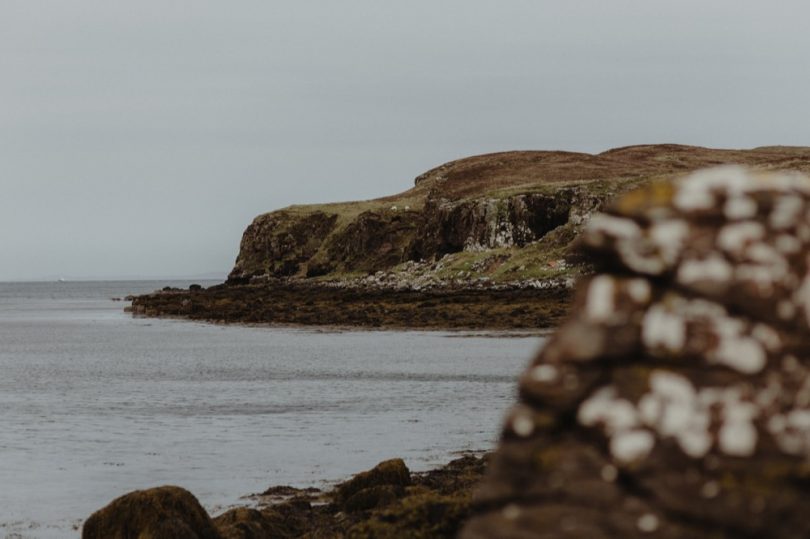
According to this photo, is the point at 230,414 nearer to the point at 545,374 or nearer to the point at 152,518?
the point at 152,518

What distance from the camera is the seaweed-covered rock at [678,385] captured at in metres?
4.69

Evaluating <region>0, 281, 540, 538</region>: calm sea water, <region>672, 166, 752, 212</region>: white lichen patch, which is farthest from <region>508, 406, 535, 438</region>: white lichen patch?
<region>0, 281, 540, 538</region>: calm sea water

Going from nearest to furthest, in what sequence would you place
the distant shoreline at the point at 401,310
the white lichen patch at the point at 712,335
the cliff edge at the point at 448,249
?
the white lichen patch at the point at 712,335
the distant shoreline at the point at 401,310
the cliff edge at the point at 448,249

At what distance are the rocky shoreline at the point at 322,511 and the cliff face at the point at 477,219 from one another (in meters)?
69.2

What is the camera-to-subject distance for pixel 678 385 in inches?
189

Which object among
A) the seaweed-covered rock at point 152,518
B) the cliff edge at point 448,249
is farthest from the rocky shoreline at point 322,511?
the cliff edge at point 448,249

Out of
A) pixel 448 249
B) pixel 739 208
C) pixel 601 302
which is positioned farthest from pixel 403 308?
pixel 739 208

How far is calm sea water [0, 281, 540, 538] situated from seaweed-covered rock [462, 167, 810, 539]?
12.9 metres

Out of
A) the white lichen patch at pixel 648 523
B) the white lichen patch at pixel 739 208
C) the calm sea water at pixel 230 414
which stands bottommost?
the calm sea water at pixel 230 414

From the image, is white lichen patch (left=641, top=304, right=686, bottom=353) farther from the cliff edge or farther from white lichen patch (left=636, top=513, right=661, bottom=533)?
the cliff edge

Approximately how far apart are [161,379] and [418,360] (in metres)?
11.0

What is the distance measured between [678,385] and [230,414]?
86.8 feet

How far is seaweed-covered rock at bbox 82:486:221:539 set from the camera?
41.7 ft

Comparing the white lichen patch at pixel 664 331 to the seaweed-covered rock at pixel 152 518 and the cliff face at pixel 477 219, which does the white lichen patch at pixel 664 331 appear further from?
the cliff face at pixel 477 219
